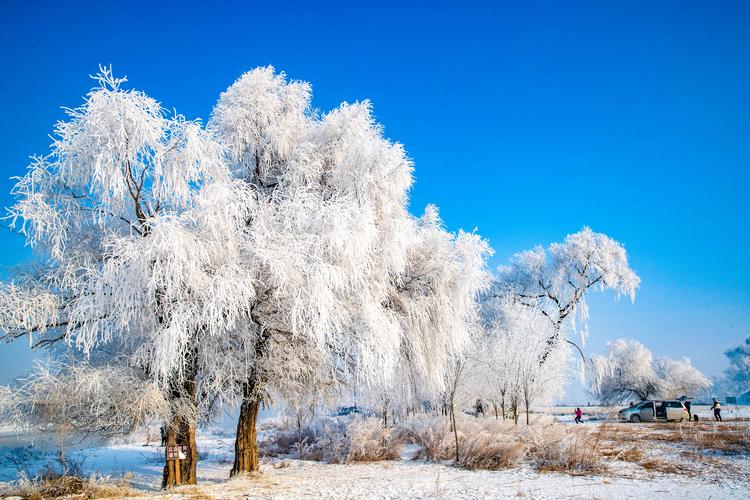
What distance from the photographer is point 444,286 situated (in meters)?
12.3

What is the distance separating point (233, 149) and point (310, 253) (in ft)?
13.3

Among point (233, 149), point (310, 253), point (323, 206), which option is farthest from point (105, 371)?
point (233, 149)

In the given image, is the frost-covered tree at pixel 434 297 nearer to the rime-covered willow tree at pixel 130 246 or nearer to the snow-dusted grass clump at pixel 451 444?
the snow-dusted grass clump at pixel 451 444

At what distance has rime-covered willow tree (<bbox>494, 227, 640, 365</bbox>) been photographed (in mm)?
25250

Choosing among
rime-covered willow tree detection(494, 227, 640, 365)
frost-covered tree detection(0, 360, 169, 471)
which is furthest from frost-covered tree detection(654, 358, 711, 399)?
frost-covered tree detection(0, 360, 169, 471)

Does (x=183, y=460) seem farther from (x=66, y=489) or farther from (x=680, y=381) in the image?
(x=680, y=381)

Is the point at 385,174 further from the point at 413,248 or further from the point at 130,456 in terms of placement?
the point at 130,456

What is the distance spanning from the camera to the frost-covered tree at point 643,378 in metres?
44.0

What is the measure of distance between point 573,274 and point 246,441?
67.3ft

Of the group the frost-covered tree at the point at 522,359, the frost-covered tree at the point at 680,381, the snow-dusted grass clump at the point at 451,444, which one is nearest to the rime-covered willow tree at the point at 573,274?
the frost-covered tree at the point at 522,359

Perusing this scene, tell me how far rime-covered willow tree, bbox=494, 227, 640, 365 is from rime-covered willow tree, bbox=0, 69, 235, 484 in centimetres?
1917

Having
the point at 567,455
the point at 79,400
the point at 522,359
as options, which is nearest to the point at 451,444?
the point at 567,455

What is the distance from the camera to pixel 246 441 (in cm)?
1148

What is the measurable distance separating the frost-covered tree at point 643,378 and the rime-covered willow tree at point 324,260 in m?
36.9
